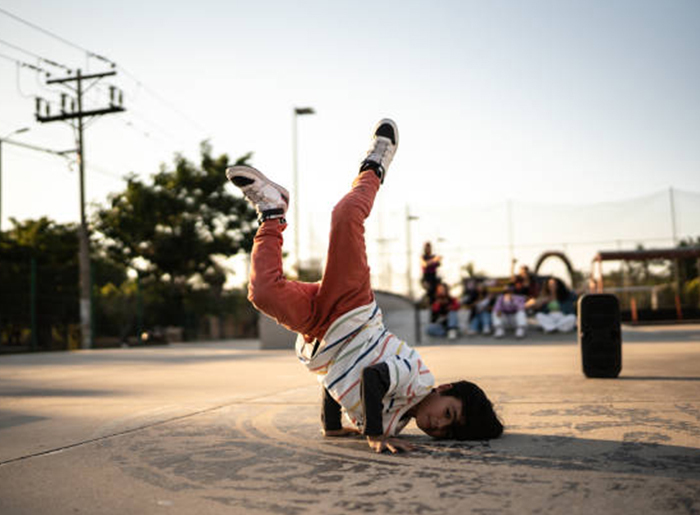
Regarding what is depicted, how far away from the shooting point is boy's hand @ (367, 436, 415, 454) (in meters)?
2.53

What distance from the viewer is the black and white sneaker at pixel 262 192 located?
120 inches

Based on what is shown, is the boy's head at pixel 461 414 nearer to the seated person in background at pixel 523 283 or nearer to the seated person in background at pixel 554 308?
Result: the seated person in background at pixel 554 308

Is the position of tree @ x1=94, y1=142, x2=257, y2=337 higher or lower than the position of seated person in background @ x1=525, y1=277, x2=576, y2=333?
higher

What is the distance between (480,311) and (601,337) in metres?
8.80

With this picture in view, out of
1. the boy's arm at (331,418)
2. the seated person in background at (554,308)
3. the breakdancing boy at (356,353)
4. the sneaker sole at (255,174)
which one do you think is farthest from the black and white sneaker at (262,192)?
the seated person in background at (554,308)

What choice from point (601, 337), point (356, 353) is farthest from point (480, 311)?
point (356, 353)

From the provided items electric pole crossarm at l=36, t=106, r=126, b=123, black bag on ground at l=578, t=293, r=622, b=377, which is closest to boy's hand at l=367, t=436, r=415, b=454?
black bag on ground at l=578, t=293, r=622, b=377

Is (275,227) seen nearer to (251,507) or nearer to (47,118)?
(251,507)

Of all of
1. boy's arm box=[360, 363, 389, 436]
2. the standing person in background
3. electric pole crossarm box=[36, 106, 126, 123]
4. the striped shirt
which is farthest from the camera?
electric pole crossarm box=[36, 106, 126, 123]

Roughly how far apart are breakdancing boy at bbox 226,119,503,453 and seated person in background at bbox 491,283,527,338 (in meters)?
10.3

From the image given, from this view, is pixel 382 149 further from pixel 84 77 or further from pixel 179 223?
pixel 179 223

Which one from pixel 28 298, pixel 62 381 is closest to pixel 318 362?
pixel 62 381

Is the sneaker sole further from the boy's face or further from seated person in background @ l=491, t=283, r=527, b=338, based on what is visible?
seated person in background @ l=491, t=283, r=527, b=338

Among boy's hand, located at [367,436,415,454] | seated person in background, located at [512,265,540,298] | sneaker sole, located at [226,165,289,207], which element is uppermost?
sneaker sole, located at [226,165,289,207]
